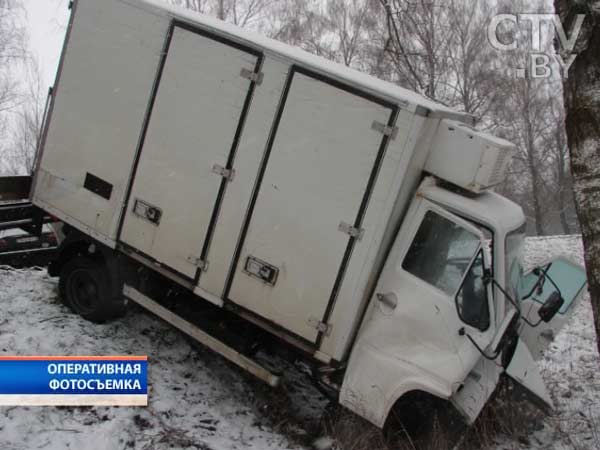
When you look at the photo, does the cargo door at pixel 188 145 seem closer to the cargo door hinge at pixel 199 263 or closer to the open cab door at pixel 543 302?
the cargo door hinge at pixel 199 263

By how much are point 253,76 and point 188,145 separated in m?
0.87

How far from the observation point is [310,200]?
5.30 m

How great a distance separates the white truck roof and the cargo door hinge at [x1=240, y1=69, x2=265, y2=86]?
0.22 metres

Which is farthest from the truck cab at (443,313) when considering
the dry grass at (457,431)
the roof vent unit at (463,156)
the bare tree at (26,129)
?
the bare tree at (26,129)

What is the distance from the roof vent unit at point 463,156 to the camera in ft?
16.9

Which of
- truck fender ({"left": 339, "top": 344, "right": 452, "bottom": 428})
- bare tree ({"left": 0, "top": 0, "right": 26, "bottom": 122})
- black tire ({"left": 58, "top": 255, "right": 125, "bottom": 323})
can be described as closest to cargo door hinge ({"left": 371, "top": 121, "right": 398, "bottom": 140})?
truck fender ({"left": 339, "top": 344, "right": 452, "bottom": 428})

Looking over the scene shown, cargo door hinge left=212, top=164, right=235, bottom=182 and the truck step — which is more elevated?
cargo door hinge left=212, top=164, right=235, bottom=182

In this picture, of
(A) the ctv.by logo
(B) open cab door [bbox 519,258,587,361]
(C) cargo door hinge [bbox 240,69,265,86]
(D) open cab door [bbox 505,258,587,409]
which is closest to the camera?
(D) open cab door [bbox 505,258,587,409]

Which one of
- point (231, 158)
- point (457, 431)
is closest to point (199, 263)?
point (231, 158)

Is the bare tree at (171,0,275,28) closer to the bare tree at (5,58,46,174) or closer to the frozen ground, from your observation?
the bare tree at (5,58,46,174)

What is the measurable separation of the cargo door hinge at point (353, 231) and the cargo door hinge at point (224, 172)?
1.13 meters

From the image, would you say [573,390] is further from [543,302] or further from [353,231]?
[353,231]

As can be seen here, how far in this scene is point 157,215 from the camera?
592 cm

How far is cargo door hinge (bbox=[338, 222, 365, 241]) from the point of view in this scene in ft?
16.9
